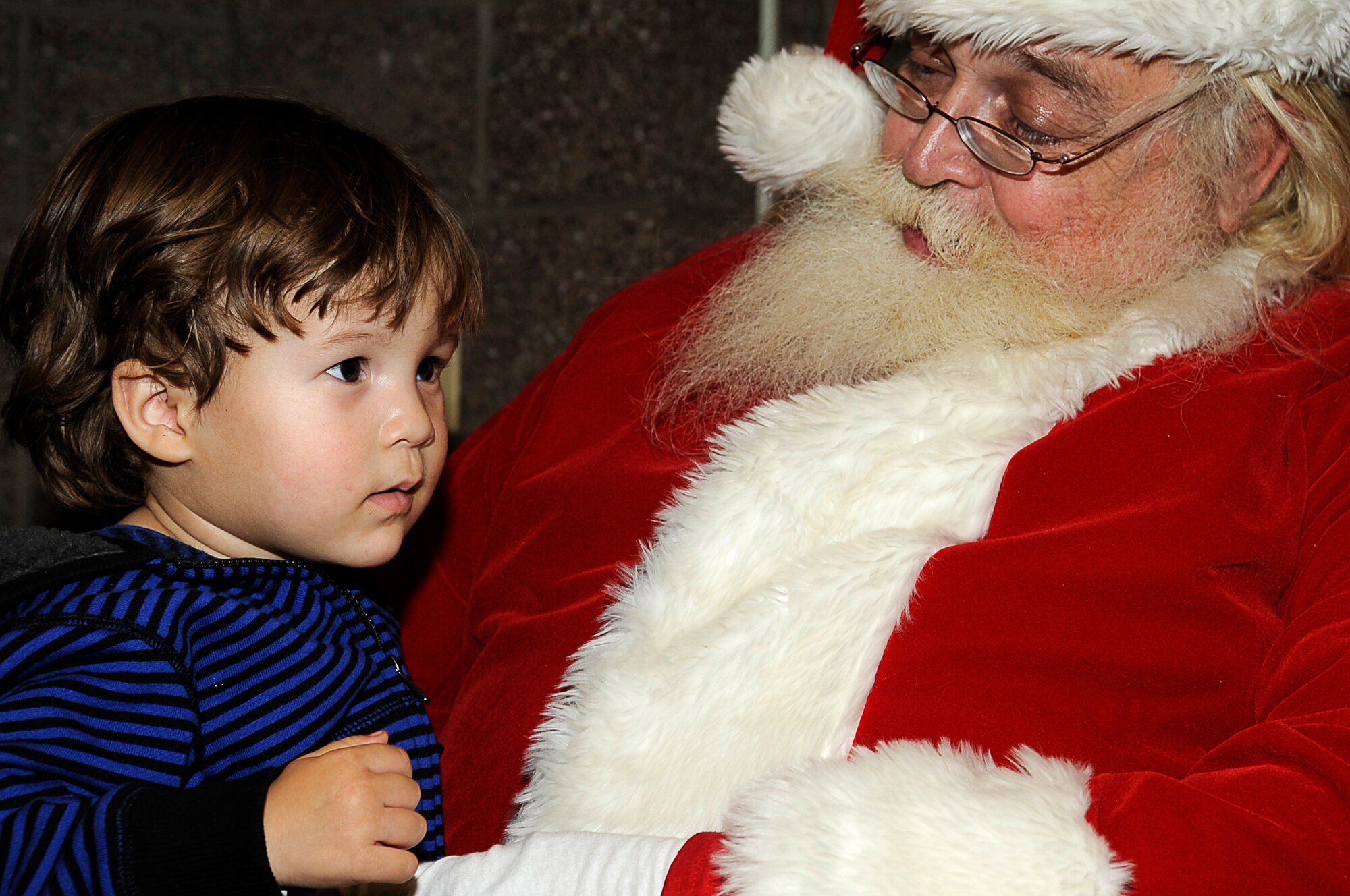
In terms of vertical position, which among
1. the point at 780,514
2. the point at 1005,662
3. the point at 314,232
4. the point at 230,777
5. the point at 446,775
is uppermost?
the point at 314,232

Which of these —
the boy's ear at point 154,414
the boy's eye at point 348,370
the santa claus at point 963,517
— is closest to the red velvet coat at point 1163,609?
the santa claus at point 963,517

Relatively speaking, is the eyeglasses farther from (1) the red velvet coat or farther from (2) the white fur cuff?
(2) the white fur cuff

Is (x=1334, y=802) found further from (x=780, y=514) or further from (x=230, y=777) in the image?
(x=230, y=777)

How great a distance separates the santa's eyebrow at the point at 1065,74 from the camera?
152cm

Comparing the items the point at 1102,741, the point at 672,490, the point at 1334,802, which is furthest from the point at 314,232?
the point at 1334,802

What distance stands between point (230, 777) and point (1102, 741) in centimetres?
88

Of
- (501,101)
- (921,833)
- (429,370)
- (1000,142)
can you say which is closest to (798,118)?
(1000,142)

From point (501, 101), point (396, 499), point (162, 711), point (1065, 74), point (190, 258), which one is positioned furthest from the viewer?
point (501, 101)

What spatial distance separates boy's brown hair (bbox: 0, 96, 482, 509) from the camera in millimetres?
1293

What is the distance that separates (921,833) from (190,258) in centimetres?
90

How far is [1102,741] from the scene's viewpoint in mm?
1281

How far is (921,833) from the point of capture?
3.50 feet

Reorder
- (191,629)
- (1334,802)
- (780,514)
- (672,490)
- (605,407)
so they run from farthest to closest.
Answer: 1. (605,407)
2. (672,490)
3. (780,514)
4. (191,629)
5. (1334,802)

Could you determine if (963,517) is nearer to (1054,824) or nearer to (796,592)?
(796,592)
